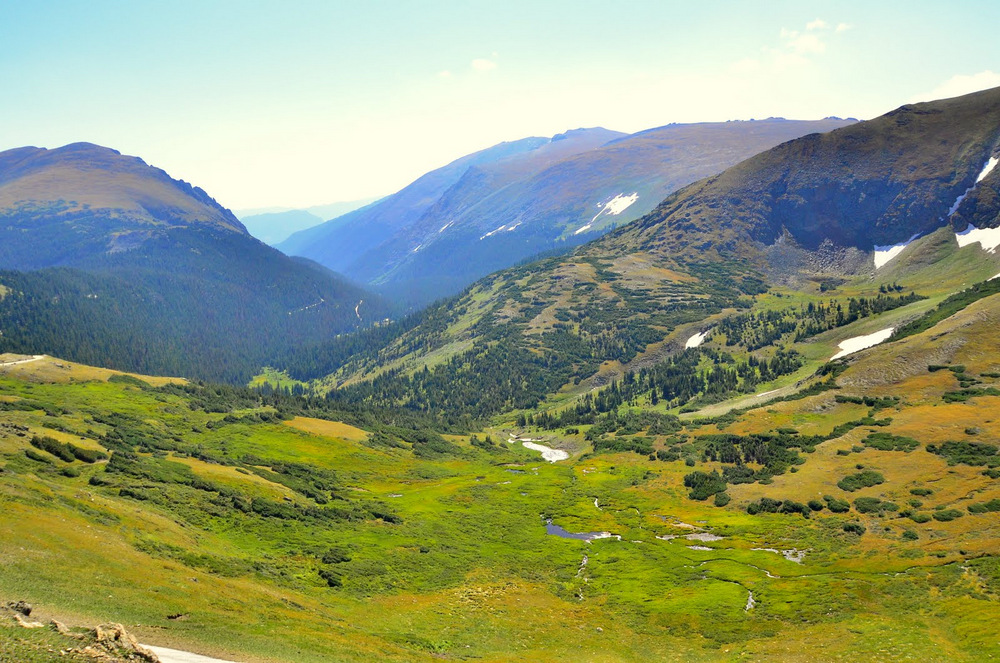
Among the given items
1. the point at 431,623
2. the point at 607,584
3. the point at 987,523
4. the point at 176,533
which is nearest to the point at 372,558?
the point at 431,623

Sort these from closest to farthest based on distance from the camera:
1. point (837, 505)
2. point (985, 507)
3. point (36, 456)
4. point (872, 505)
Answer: point (36, 456) < point (985, 507) < point (872, 505) < point (837, 505)

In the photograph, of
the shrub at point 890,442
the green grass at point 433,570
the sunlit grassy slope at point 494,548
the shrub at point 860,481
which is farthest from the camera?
the shrub at point 890,442

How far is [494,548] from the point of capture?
277 feet

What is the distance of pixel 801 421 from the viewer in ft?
435

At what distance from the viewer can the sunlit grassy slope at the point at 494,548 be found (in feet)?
143

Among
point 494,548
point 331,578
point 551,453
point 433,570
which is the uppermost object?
point 331,578

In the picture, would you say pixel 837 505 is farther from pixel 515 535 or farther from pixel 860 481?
pixel 515 535

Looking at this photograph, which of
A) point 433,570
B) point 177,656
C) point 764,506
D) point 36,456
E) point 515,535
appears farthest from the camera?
point 764,506

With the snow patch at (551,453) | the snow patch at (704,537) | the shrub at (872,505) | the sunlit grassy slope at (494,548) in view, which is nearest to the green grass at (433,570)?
the sunlit grassy slope at (494,548)

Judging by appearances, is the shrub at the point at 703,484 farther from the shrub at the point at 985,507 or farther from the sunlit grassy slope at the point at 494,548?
the shrub at the point at 985,507

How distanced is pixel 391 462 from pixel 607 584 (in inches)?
3072

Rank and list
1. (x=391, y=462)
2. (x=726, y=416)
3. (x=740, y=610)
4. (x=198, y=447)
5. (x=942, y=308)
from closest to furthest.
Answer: (x=740, y=610)
(x=198, y=447)
(x=391, y=462)
(x=726, y=416)
(x=942, y=308)

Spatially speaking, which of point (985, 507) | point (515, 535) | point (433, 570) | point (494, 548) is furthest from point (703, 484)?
point (433, 570)

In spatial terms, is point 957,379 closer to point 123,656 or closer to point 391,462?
point 391,462
